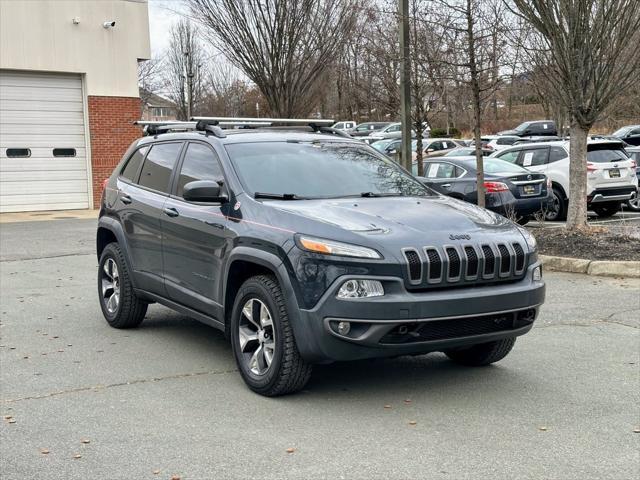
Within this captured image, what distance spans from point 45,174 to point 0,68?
2.68m

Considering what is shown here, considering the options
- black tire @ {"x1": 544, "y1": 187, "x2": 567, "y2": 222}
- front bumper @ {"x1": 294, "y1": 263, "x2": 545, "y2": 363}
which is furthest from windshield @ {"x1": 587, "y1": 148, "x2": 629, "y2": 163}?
front bumper @ {"x1": 294, "y1": 263, "x2": 545, "y2": 363}

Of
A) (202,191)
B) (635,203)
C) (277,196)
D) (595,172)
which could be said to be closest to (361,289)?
(277,196)

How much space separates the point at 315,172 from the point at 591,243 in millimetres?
6353

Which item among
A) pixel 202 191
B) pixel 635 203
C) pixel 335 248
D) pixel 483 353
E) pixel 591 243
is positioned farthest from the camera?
pixel 635 203

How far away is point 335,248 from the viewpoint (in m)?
4.96

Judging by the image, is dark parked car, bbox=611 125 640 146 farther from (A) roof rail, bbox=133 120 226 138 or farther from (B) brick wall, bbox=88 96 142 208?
(A) roof rail, bbox=133 120 226 138

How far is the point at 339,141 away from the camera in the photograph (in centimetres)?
685

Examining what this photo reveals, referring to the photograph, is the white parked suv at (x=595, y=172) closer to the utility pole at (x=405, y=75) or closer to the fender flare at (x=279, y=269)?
the utility pole at (x=405, y=75)

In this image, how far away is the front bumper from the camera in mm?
4844

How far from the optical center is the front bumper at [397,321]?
484cm

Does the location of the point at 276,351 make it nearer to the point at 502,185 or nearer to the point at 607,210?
the point at 502,185

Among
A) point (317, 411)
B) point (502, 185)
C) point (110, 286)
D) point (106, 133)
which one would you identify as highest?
point (106, 133)

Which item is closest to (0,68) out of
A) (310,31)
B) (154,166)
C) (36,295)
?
(310,31)

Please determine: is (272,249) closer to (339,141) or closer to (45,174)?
(339,141)
